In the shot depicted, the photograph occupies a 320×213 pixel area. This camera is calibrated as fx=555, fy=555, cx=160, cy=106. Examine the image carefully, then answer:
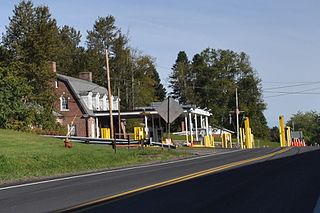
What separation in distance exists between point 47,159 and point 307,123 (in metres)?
144

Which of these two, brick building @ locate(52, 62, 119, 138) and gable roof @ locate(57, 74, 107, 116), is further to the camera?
gable roof @ locate(57, 74, 107, 116)

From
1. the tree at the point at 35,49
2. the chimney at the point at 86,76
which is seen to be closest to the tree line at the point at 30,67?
the tree at the point at 35,49

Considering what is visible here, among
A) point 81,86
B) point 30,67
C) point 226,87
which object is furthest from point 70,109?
point 226,87

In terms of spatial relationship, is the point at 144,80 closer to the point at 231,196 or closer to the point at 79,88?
the point at 79,88

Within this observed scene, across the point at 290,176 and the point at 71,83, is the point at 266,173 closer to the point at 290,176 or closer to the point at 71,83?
the point at 290,176

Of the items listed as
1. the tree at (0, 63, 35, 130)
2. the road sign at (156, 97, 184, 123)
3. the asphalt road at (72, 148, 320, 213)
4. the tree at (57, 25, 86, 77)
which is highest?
the tree at (57, 25, 86, 77)

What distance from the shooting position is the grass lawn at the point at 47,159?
22159 mm

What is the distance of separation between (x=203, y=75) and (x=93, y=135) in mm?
54385

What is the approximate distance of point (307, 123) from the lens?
161m

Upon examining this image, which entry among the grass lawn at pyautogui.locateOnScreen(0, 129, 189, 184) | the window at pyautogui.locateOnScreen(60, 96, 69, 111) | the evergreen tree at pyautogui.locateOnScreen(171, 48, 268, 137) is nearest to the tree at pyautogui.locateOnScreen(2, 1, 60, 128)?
the window at pyautogui.locateOnScreen(60, 96, 69, 111)

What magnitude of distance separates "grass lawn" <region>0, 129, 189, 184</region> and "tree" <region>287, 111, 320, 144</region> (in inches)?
4462

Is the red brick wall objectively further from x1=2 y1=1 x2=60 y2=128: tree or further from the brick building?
x1=2 y1=1 x2=60 y2=128: tree

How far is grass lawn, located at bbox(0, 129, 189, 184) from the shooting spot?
72.7ft

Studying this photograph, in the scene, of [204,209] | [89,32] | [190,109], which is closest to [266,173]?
[204,209]
